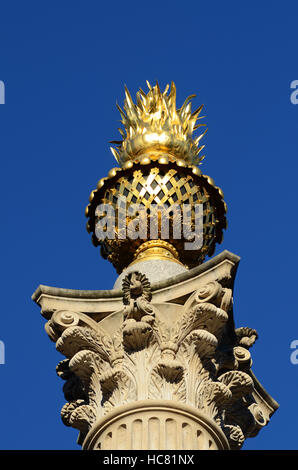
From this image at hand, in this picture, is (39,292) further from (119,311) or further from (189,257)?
(189,257)

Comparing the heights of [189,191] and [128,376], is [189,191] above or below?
above

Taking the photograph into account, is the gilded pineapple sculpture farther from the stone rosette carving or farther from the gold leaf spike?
the gold leaf spike

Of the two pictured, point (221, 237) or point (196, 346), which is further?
point (221, 237)

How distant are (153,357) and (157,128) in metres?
8.57

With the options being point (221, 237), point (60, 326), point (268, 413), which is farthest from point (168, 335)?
point (221, 237)

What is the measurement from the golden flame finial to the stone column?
6.19m

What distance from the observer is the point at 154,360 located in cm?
2636

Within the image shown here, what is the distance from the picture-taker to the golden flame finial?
107ft

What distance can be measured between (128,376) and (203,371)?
160 centimetres

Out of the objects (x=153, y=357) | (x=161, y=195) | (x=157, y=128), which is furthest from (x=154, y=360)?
(x=157, y=128)

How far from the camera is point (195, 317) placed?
26.6 meters

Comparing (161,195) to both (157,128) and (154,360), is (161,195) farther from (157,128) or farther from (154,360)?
(154,360)

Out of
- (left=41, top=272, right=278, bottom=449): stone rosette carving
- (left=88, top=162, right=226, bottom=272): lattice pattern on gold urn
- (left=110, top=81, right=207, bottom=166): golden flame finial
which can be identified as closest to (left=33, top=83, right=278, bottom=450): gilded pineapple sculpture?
(left=41, top=272, right=278, bottom=449): stone rosette carving
